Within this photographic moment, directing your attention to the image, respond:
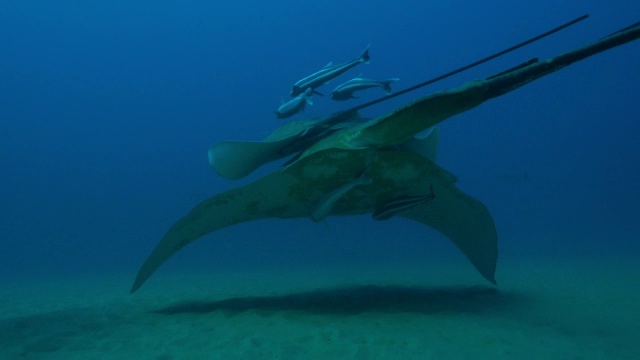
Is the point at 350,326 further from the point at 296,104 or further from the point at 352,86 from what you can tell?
the point at 352,86

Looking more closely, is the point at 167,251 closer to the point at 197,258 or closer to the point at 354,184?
the point at 354,184

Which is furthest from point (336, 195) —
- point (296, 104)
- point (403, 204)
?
point (296, 104)

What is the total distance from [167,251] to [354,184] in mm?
2240

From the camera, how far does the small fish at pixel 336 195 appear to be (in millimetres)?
3773

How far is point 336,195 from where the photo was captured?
12.4 ft

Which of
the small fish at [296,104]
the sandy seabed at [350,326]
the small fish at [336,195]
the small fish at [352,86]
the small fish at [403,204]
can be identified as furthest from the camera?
the small fish at [352,86]

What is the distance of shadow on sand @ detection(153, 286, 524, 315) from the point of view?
4500mm

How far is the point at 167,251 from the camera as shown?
441cm

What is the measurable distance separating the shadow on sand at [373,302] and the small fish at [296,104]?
108 inches

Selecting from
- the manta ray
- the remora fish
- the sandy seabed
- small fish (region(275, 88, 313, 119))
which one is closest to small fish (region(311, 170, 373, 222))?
the manta ray

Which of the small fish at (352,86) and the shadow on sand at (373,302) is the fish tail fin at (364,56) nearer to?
the small fish at (352,86)

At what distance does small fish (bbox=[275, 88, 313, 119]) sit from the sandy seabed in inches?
108

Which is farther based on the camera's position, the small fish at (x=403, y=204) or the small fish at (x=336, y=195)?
the small fish at (x=336, y=195)

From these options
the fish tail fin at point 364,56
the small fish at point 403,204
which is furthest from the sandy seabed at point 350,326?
the fish tail fin at point 364,56
